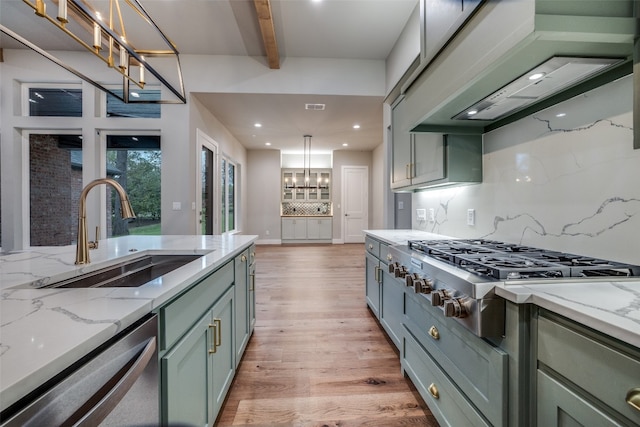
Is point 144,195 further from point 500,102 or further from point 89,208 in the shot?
point 500,102

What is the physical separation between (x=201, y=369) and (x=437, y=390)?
43.8 inches

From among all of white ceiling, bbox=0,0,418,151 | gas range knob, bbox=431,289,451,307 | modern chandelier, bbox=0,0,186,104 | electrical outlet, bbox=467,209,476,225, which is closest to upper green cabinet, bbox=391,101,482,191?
electrical outlet, bbox=467,209,476,225

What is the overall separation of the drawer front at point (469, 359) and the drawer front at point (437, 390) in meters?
0.04

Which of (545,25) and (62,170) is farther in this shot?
(62,170)

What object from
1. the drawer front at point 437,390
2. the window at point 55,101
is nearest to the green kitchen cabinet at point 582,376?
the drawer front at point 437,390

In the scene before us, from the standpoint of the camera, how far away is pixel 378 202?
24.8 ft

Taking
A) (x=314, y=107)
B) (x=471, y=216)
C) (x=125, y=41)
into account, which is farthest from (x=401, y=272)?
(x=314, y=107)

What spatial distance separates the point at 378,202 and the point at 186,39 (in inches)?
226

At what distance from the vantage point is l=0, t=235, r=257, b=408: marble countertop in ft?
1.46

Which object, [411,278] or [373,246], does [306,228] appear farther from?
[411,278]

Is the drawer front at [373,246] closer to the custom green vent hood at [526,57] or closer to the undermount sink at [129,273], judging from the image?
the custom green vent hood at [526,57]

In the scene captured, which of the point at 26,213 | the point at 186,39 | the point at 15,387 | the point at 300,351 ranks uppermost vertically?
the point at 186,39

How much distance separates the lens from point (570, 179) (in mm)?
1254

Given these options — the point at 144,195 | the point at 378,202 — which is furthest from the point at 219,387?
the point at 378,202
